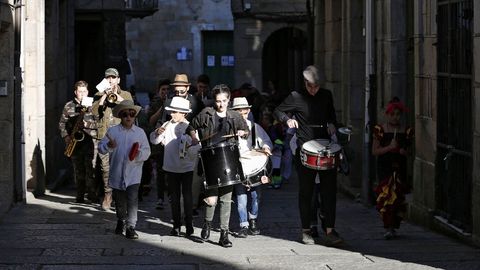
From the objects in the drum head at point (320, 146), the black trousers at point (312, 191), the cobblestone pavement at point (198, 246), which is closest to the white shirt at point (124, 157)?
the cobblestone pavement at point (198, 246)

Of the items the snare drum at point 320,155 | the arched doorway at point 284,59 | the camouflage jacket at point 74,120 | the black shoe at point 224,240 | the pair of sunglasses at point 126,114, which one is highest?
the arched doorway at point 284,59

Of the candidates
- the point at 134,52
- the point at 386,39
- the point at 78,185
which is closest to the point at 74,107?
the point at 78,185

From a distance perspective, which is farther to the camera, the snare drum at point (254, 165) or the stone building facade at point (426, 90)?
the snare drum at point (254, 165)

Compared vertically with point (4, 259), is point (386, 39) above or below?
above

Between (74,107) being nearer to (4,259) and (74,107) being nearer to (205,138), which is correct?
(205,138)

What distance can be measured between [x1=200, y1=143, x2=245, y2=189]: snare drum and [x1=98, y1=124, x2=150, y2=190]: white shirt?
945mm

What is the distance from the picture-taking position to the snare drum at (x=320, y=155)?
1315 centimetres

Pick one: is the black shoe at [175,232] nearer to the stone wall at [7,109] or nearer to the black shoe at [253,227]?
the black shoe at [253,227]

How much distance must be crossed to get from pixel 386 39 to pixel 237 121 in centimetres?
478

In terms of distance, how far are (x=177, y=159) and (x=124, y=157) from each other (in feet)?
1.91

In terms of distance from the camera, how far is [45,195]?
19000mm

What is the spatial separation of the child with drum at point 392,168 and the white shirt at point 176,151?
206cm

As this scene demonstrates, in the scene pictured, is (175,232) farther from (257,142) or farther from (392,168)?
(392,168)

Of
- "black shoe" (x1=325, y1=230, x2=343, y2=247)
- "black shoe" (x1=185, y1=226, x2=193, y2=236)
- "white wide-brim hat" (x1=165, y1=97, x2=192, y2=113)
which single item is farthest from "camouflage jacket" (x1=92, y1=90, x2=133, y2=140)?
"black shoe" (x1=325, y1=230, x2=343, y2=247)
